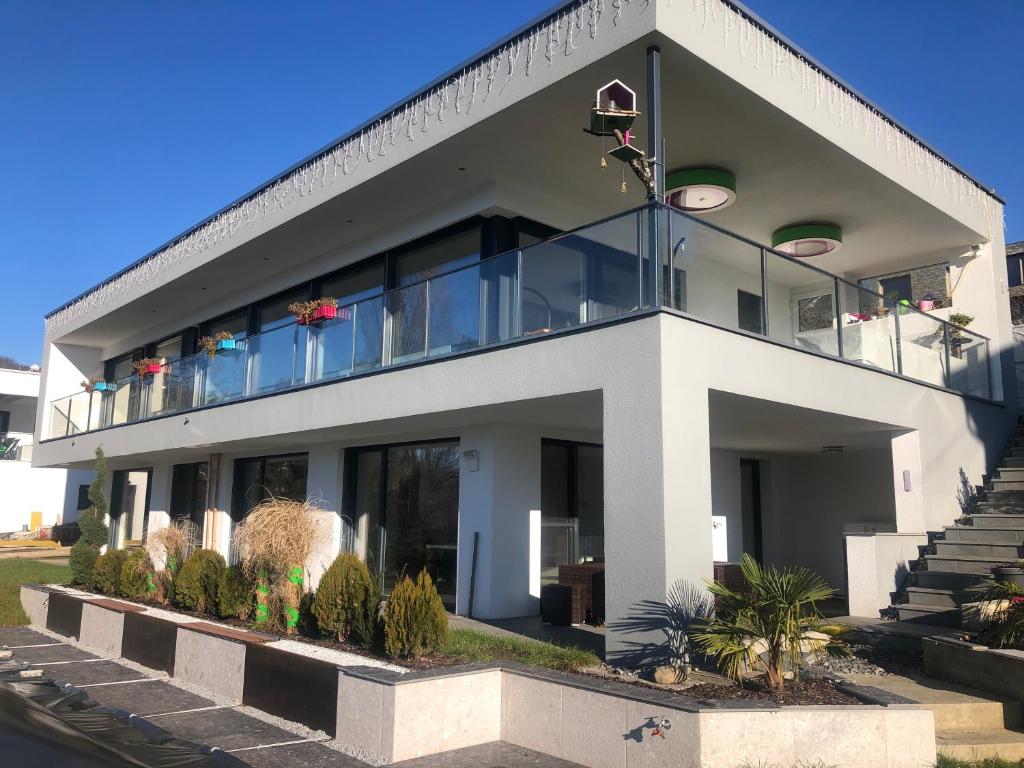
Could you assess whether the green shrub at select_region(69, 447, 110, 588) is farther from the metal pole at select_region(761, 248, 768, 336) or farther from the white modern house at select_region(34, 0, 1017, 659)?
the metal pole at select_region(761, 248, 768, 336)

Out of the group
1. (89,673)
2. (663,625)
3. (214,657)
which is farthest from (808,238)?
(89,673)

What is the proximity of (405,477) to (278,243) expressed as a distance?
4631 millimetres

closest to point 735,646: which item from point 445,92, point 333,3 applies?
point 445,92

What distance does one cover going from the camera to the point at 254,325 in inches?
664

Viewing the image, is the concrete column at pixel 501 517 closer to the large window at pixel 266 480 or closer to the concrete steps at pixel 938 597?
the concrete steps at pixel 938 597

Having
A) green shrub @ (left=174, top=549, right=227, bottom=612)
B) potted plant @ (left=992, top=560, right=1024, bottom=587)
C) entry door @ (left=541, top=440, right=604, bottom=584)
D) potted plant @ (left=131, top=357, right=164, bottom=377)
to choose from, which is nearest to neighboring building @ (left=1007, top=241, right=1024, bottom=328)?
entry door @ (left=541, top=440, right=604, bottom=584)

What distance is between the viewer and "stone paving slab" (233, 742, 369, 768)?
619cm

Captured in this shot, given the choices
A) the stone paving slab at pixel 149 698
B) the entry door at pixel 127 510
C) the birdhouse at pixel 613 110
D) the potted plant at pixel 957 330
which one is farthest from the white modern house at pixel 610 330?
the entry door at pixel 127 510

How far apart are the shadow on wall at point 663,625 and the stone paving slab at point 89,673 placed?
563 cm

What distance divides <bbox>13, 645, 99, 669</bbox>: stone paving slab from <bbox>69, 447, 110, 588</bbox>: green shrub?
334cm

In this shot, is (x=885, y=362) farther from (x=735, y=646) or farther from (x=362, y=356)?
(x=362, y=356)

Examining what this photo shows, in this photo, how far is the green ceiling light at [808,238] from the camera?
12445 millimetres

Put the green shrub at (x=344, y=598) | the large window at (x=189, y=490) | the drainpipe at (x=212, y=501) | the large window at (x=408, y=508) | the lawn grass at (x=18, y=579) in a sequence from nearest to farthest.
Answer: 1. the green shrub at (x=344, y=598)
2. the large window at (x=408, y=508)
3. the lawn grass at (x=18, y=579)
4. the drainpipe at (x=212, y=501)
5. the large window at (x=189, y=490)

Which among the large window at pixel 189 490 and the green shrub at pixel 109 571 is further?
the large window at pixel 189 490
